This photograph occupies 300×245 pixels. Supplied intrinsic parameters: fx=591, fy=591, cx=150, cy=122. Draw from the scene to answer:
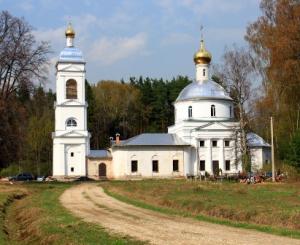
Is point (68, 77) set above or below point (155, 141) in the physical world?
above

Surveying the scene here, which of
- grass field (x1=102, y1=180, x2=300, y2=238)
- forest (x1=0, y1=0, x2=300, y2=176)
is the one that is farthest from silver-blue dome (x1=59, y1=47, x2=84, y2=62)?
grass field (x1=102, y1=180, x2=300, y2=238)

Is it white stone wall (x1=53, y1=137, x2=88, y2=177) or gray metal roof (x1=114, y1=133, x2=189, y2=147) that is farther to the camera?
gray metal roof (x1=114, y1=133, x2=189, y2=147)

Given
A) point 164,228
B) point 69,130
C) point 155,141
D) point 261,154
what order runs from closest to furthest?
point 164,228, point 69,130, point 155,141, point 261,154

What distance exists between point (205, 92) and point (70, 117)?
1552 cm

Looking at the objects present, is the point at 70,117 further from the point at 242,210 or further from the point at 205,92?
the point at 242,210

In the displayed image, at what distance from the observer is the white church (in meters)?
64.8

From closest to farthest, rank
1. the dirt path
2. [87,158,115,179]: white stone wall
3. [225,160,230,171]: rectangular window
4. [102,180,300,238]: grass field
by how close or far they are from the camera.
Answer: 1. the dirt path
2. [102,180,300,238]: grass field
3. [225,160,230,171]: rectangular window
4. [87,158,115,179]: white stone wall

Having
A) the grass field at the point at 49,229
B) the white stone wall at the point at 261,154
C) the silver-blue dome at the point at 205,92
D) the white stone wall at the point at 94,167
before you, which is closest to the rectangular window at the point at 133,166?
the white stone wall at the point at 94,167

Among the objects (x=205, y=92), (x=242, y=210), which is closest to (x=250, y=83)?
(x=205, y=92)

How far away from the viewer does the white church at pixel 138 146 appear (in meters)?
64.8

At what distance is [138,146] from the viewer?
65562mm

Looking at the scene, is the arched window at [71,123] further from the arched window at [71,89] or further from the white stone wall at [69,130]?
the arched window at [71,89]

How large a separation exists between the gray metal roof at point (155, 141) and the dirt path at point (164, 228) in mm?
41337

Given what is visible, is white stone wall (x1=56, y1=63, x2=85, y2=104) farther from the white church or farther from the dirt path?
the dirt path
